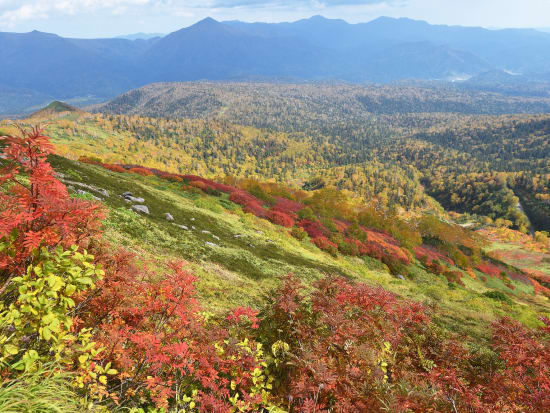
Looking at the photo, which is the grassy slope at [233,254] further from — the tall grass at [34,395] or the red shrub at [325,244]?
the tall grass at [34,395]

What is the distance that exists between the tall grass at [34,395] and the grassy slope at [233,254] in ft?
24.6

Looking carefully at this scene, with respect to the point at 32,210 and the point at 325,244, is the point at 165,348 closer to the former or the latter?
the point at 32,210

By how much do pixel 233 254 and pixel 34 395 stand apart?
54.7 feet

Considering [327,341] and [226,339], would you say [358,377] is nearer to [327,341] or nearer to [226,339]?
[327,341]

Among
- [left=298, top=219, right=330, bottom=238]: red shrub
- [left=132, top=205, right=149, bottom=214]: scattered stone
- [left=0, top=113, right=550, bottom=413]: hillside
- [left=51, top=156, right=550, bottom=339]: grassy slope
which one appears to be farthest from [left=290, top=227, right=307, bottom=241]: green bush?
[left=132, top=205, right=149, bottom=214]: scattered stone

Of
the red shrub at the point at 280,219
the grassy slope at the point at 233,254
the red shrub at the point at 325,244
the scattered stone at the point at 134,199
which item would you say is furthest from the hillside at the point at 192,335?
the red shrub at the point at 280,219

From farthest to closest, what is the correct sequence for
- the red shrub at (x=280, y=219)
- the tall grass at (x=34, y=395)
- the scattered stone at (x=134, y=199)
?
the red shrub at (x=280, y=219) < the scattered stone at (x=134, y=199) < the tall grass at (x=34, y=395)

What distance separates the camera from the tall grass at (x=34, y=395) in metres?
3.10

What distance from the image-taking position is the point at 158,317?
6.16 metres

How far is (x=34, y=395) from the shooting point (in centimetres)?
329

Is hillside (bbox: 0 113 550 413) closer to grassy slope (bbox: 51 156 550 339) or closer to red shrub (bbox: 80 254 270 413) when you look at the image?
red shrub (bbox: 80 254 270 413)

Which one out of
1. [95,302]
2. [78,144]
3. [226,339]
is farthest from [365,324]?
[78,144]

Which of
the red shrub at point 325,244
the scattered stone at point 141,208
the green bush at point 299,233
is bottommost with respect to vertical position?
the red shrub at point 325,244

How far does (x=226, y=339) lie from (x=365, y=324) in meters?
3.46
